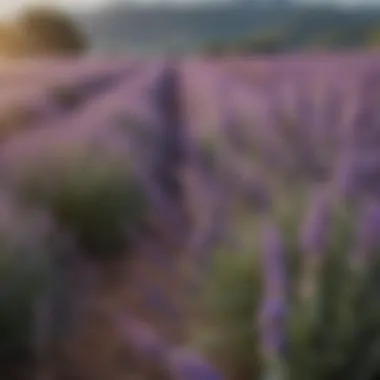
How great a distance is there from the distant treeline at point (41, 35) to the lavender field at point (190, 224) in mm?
59

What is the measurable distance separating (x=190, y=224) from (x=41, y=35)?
0.96 feet

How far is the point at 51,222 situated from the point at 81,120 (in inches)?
4.2

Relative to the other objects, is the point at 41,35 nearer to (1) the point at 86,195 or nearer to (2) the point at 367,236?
(1) the point at 86,195

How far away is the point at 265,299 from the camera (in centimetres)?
52

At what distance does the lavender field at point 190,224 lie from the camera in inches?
19.9

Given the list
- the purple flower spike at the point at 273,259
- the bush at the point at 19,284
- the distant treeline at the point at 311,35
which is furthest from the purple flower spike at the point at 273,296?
the distant treeline at the point at 311,35

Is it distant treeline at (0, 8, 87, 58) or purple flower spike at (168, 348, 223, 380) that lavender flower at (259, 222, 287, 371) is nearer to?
purple flower spike at (168, 348, 223, 380)

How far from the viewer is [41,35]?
80 centimetres

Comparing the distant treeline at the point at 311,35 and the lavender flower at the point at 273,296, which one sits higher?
the distant treeline at the point at 311,35

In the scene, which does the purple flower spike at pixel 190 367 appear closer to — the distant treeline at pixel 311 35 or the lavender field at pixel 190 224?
the lavender field at pixel 190 224

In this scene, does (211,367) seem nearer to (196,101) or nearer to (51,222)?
(51,222)

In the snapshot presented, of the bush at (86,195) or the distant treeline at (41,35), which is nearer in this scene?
→ the bush at (86,195)

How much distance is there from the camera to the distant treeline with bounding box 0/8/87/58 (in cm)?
79

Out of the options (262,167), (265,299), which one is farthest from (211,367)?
(262,167)
